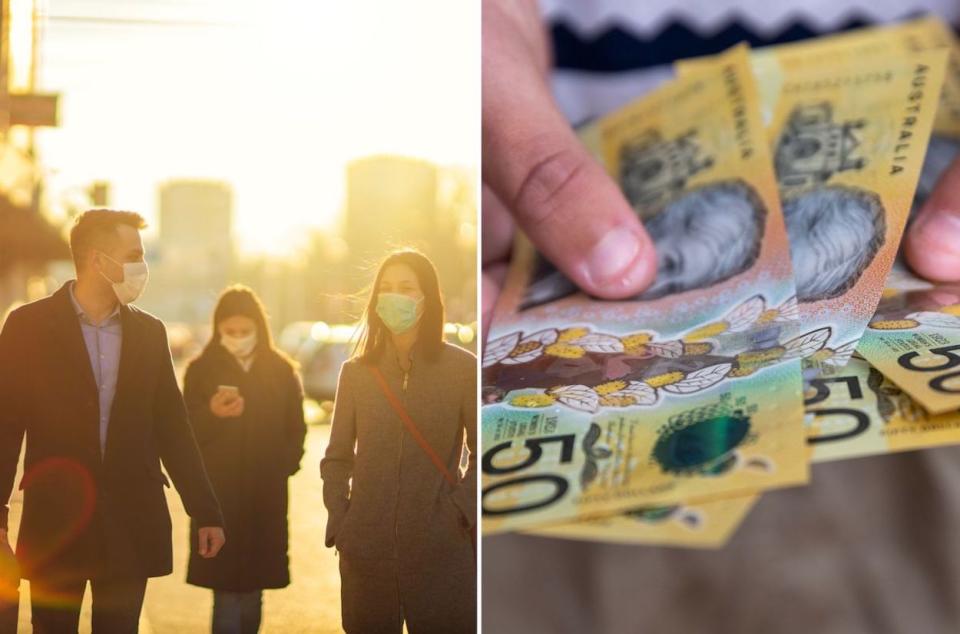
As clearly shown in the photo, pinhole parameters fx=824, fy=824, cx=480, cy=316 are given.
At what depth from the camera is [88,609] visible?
19.0 inches

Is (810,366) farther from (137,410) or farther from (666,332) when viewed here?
(137,410)

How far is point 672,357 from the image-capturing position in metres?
0.60

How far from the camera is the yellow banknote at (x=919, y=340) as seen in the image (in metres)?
0.50

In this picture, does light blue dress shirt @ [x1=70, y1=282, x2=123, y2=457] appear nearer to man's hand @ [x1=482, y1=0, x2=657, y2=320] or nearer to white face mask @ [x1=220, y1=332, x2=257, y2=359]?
white face mask @ [x1=220, y1=332, x2=257, y2=359]

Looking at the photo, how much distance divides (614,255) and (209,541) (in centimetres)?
40

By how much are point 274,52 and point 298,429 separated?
0.24 m

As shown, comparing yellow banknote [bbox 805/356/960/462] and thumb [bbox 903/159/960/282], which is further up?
thumb [bbox 903/159/960/282]

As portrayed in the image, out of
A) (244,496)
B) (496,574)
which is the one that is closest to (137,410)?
(244,496)

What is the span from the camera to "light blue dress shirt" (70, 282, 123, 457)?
0.49m

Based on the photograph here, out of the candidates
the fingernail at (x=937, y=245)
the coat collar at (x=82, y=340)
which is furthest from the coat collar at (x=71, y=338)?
the fingernail at (x=937, y=245)

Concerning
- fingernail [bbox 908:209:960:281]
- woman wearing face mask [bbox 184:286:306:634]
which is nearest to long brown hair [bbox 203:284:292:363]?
woman wearing face mask [bbox 184:286:306:634]

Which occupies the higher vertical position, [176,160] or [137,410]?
[176,160]

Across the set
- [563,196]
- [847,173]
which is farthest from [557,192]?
[847,173]

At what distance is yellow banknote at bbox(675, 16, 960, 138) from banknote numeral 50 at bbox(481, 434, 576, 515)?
23.6 inches
